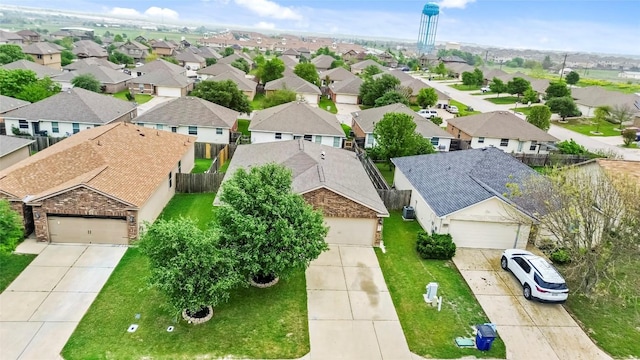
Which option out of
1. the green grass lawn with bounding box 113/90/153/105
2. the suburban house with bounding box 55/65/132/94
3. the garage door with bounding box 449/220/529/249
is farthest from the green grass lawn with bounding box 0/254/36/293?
the suburban house with bounding box 55/65/132/94

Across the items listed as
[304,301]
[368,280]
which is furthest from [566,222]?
[304,301]

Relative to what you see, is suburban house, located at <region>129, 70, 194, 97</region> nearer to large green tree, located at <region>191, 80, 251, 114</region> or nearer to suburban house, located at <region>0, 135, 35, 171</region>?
large green tree, located at <region>191, 80, 251, 114</region>

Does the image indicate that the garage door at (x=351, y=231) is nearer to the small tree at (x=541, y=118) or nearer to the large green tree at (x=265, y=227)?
the large green tree at (x=265, y=227)

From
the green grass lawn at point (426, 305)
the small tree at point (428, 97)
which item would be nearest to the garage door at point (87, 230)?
the green grass lawn at point (426, 305)

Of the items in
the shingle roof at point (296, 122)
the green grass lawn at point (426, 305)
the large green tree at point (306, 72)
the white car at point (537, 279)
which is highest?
the large green tree at point (306, 72)

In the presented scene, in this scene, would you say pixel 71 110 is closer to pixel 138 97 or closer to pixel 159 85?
pixel 138 97

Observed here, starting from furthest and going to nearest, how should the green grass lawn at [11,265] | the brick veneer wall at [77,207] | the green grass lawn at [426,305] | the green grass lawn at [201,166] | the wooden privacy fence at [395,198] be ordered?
1. the green grass lawn at [201,166]
2. the wooden privacy fence at [395,198]
3. the brick veneer wall at [77,207]
4. the green grass lawn at [11,265]
5. the green grass lawn at [426,305]
